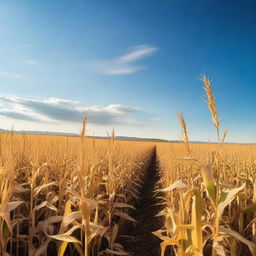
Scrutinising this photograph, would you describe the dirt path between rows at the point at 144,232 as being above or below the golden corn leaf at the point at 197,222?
below

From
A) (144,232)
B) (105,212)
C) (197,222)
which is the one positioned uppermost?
(197,222)

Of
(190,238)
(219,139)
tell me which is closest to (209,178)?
(219,139)

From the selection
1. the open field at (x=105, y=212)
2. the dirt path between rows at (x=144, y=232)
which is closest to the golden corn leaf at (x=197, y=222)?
the open field at (x=105, y=212)

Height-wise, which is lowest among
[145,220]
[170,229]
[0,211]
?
[145,220]

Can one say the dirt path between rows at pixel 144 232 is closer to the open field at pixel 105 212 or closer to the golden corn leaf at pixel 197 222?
the open field at pixel 105 212

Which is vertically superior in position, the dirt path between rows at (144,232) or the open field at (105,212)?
the open field at (105,212)

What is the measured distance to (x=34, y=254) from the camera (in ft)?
6.80

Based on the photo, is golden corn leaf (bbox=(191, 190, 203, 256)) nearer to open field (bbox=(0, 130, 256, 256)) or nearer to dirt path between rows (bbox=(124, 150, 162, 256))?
open field (bbox=(0, 130, 256, 256))

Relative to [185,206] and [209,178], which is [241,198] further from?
[209,178]

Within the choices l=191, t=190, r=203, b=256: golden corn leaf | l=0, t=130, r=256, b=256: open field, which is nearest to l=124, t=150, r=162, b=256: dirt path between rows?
l=0, t=130, r=256, b=256: open field

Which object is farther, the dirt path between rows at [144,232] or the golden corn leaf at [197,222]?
the dirt path between rows at [144,232]

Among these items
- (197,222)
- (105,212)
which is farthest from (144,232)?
(197,222)

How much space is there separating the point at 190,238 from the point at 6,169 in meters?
1.41

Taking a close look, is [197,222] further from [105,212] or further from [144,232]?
[144,232]
